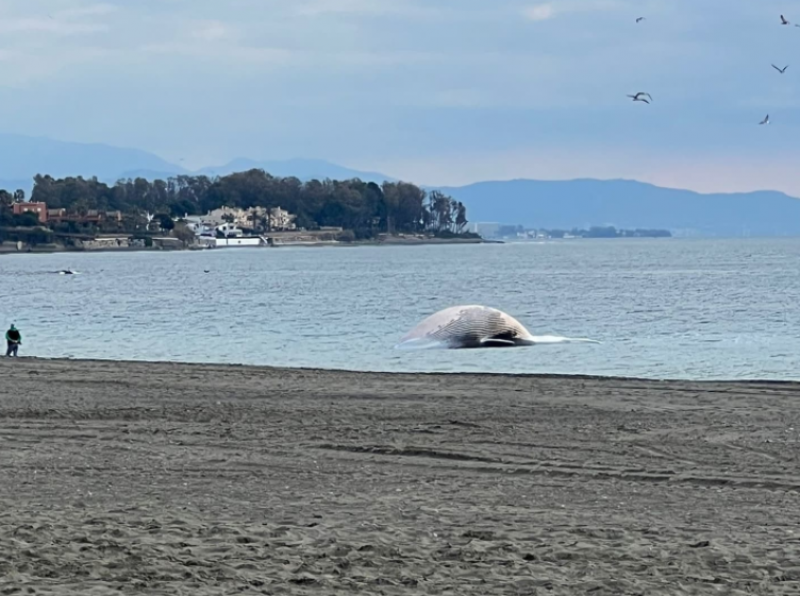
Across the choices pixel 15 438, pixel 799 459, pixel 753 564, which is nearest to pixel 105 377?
pixel 15 438

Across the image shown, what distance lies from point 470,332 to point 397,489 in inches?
833

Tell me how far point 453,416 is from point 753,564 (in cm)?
888

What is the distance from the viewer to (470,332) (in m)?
33.7

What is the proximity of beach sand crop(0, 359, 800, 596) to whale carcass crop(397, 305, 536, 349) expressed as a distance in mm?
11407

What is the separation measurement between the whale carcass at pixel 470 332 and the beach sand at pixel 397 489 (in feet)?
37.4

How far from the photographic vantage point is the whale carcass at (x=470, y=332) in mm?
33500

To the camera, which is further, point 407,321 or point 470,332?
point 407,321

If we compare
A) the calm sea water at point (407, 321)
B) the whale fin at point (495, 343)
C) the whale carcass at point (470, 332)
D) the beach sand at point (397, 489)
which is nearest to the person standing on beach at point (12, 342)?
the calm sea water at point (407, 321)

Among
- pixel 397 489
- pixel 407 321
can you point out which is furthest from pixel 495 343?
pixel 397 489

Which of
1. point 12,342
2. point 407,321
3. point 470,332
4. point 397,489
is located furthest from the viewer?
point 407,321

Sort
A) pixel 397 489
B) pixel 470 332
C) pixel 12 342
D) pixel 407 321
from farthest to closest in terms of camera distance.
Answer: pixel 407 321 < pixel 470 332 < pixel 12 342 < pixel 397 489

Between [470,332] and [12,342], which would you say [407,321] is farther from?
[12,342]

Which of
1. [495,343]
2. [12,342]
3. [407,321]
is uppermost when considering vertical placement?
[12,342]

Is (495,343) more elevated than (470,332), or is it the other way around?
(470,332)
